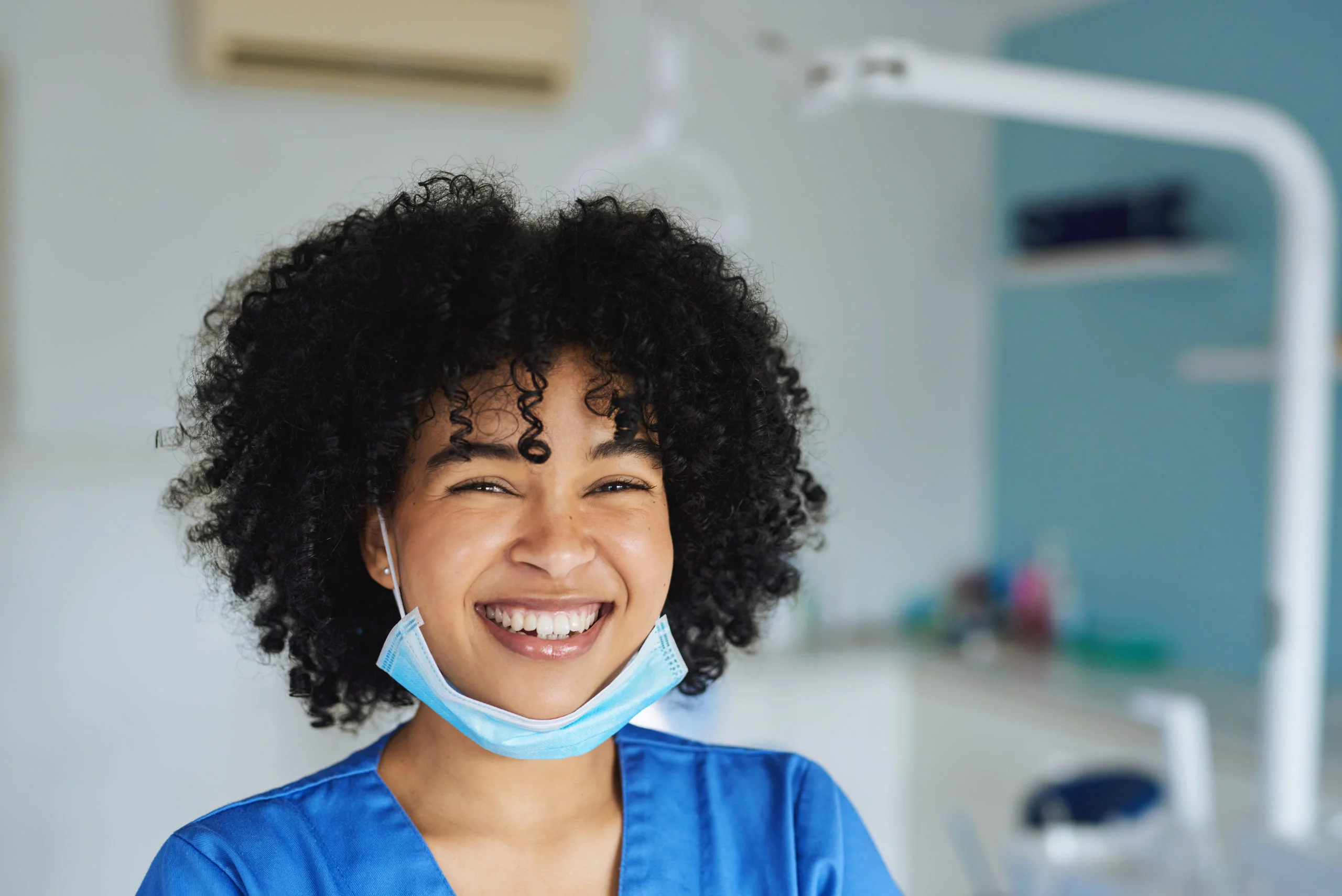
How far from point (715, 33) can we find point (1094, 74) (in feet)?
3.20

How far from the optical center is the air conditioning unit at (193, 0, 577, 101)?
258 centimetres

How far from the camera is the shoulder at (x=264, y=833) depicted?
86cm

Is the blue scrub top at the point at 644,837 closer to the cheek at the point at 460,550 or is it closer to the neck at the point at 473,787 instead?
the neck at the point at 473,787

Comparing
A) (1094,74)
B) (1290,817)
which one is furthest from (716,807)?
(1094,74)

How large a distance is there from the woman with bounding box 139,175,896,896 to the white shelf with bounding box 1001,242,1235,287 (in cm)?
203

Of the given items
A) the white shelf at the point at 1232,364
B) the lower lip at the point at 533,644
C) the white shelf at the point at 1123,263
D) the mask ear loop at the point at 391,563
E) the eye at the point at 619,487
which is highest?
the white shelf at the point at 1123,263

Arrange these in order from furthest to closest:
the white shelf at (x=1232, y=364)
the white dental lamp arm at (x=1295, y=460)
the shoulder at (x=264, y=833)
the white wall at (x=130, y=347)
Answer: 1. the white wall at (x=130, y=347)
2. the white shelf at (x=1232, y=364)
3. the white dental lamp arm at (x=1295, y=460)
4. the shoulder at (x=264, y=833)

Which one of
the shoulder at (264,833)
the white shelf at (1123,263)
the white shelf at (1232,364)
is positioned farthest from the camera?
the white shelf at (1123,263)

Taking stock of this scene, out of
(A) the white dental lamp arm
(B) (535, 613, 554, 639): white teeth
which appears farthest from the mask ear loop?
(A) the white dental lamp arm

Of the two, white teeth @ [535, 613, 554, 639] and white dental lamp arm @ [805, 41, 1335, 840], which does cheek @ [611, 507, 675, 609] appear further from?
white dental lamp arm @ [805, 41, 1335, 840]

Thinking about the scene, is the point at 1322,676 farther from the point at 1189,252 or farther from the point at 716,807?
the point at 716,807

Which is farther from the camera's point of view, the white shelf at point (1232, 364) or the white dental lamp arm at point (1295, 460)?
the white shelf at point (1232, 364)

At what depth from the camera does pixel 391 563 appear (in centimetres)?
96

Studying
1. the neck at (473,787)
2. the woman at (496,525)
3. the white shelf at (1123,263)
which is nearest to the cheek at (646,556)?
the woman at (496,525)
